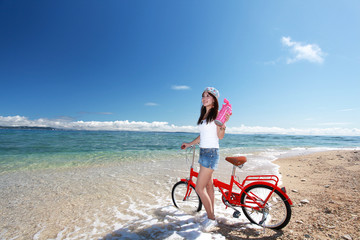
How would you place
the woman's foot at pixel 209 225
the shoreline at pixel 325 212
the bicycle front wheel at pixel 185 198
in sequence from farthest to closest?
the bicycle front wheel at pixel 185 198, the woman's foot at pixel 209 225, the shoreline at pixel 325 212

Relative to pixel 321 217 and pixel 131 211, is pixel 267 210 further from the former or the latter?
pixel 131 211

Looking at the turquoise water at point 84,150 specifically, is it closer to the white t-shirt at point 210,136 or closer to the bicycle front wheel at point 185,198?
the bicycle front wheel at point 185,198

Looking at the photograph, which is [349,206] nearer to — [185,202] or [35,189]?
[185,202]

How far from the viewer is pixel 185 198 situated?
14.5ft

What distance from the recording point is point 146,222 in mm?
3920

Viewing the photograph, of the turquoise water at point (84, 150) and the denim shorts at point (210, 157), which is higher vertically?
the denim shorts at point (210, 157)

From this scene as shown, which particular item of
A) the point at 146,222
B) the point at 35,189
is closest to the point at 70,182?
the point at 35,189

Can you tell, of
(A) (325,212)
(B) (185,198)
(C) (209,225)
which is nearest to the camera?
→ (C) (209,225)

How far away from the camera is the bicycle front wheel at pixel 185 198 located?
172 inches

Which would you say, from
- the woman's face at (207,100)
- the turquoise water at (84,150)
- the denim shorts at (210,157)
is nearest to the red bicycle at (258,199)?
the denim shorts at (210,157)

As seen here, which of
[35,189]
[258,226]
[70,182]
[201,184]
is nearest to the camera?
[201,184]

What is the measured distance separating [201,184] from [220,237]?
1.02m

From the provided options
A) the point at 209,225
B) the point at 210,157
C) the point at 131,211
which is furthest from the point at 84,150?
the point at 210,157

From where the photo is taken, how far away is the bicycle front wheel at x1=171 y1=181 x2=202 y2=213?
14.3 ft
